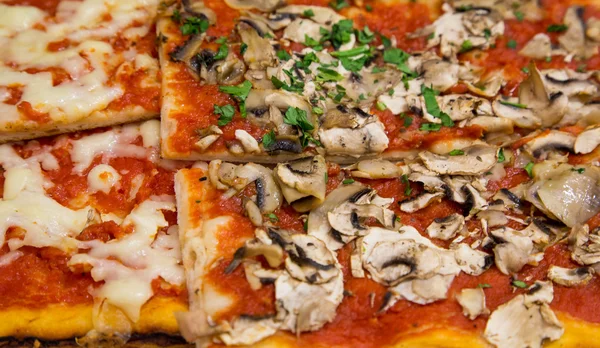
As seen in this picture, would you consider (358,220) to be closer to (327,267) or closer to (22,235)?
(327,267)

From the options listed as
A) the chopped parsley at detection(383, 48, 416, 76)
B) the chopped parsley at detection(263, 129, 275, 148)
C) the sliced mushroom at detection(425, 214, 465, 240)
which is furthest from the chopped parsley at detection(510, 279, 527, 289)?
the chopped parsley at detection(383, 48, 416, 76)

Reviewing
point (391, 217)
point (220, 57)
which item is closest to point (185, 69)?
point (220, 57)

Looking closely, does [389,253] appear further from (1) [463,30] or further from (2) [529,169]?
(1) [463,30]

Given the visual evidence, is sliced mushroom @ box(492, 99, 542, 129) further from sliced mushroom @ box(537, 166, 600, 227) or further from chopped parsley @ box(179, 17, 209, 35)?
chopped parsley @ box(179, 17, 209, 35)

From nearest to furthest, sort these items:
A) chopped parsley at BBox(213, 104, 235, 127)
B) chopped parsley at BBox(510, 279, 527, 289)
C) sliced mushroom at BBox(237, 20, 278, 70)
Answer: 1. chopped parsley at BBox(510, 279, 527, 289)
2. chopped parsley at BBox(213, 104, 235, 127)
3. sliced mushroom at BBox(237, 20, 278, 70)

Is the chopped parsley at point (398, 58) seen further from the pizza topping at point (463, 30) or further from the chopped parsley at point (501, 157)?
the chopped parsley at point (501, 157)

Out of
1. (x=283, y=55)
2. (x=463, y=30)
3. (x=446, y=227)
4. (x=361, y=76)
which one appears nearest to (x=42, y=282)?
(x=283, y=55)
